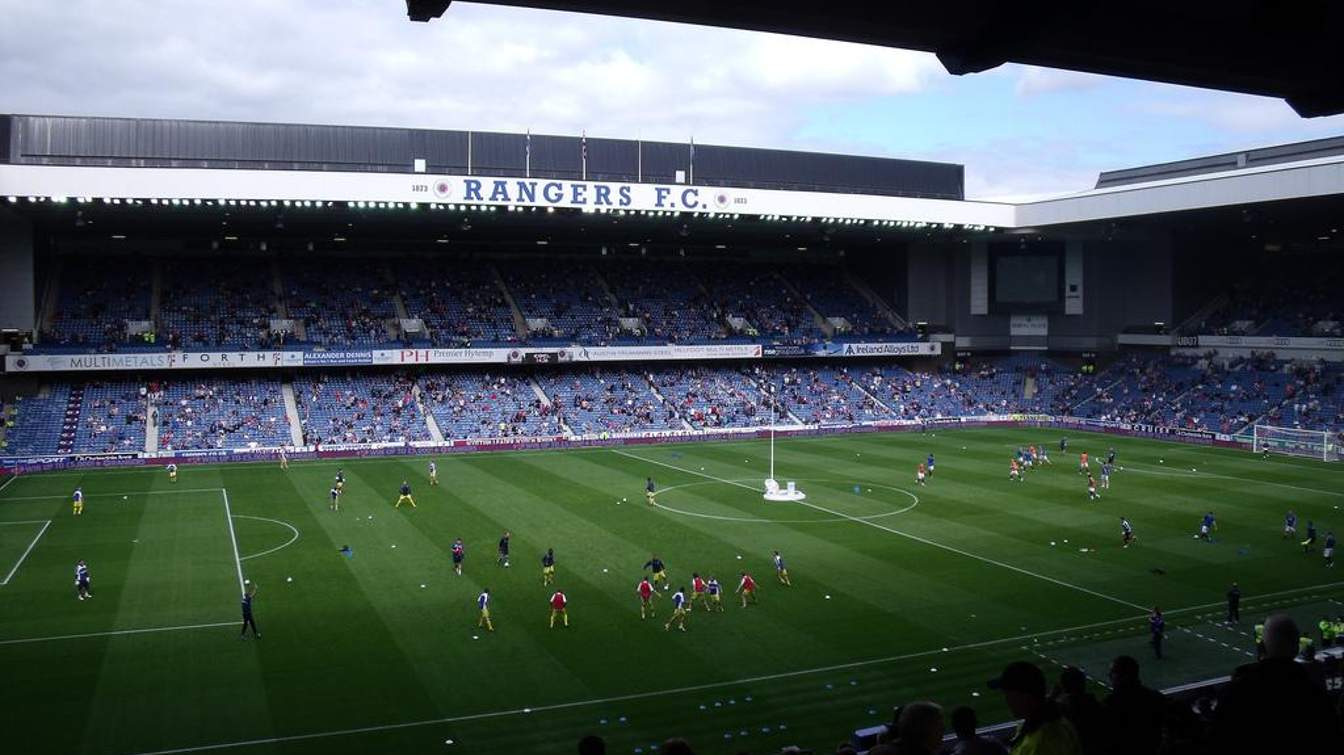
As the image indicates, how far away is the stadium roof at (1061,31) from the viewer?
9.18 meters

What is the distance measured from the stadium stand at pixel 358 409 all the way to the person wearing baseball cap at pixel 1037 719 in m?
57.4

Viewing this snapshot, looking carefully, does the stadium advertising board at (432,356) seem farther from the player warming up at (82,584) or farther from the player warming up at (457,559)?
the player warming up at (457,559)

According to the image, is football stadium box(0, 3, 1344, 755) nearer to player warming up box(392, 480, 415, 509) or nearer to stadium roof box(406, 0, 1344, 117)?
player warming up box(392, 480, 415, 509)

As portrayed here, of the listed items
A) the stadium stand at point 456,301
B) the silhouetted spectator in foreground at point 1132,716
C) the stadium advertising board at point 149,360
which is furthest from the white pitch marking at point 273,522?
the silhouetted spectator in foreground at point 1132,716

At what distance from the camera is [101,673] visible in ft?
73.3

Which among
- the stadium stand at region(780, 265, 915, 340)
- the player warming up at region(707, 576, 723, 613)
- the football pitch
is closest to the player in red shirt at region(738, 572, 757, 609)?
the football pitch

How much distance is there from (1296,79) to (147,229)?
6919 centimetres

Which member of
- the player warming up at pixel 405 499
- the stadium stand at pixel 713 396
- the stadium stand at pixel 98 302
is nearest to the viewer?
the player warming up at pixel 405 499

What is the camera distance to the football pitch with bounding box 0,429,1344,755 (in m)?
20.0

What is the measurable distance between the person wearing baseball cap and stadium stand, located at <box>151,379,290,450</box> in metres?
57.7

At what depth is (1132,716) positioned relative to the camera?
723 centimetres

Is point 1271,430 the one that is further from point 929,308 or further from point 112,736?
point 112,736

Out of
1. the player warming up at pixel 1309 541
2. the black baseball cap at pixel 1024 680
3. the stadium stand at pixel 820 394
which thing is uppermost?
the stadium stand at pixel 820 394

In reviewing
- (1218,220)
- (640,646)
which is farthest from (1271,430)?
(640,646)
